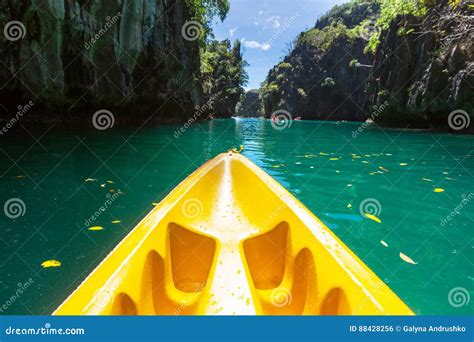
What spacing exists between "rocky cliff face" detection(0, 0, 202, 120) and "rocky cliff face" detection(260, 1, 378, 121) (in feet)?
118

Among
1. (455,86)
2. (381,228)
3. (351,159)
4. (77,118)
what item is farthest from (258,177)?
(455,86)

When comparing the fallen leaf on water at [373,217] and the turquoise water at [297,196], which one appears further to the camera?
the fallen leaf on water at [373,217]

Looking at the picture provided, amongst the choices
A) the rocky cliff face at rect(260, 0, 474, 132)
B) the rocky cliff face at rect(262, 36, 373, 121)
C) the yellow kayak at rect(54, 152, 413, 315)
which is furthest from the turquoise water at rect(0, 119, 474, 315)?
the rocky cliff face at rect(262, 36, 373, 121)

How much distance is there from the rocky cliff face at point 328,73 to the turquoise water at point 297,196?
44.3 m

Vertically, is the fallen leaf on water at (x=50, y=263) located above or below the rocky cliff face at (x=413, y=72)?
below

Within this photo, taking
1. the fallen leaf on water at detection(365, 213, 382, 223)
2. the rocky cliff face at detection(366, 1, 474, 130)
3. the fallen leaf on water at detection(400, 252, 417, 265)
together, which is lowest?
the fallen leaf on water at detection(400, 252, 417, 265)

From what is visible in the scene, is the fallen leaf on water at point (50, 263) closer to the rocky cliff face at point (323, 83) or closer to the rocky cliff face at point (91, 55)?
the rocky cliff face at point (91, 55)

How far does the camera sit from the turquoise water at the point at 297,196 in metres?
2.26

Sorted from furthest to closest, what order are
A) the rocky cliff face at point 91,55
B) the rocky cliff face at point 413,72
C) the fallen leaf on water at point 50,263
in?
the rocky cliff face at point 413,72
the rocky cliff face at point 91,55
the fallen leaf on water at point 50,263

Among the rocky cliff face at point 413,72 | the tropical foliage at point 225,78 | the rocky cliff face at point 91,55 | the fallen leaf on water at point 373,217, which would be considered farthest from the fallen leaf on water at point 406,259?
the tropical foliage at point 225,78

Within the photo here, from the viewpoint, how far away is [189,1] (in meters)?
19.6

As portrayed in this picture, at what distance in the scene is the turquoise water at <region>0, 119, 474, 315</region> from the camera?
7.40 feet

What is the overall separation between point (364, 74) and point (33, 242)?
51.2m

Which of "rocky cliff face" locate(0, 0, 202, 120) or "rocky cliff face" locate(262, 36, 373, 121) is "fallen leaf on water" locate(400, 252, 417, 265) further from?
"rocky cliff face" locate(262, 36, 373, 121)
